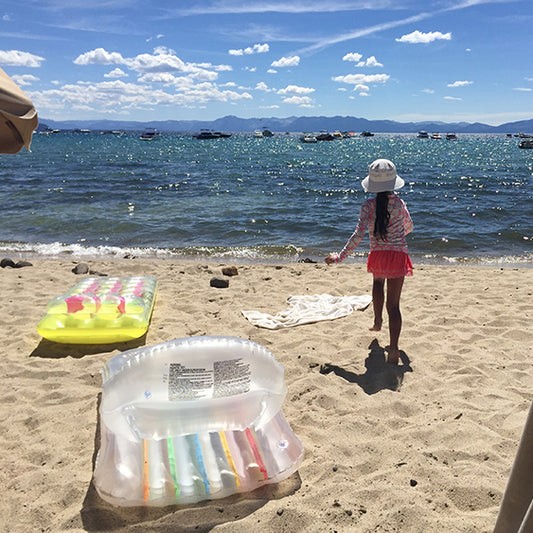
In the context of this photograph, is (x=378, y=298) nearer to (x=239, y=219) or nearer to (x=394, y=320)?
(x=394, y=320)

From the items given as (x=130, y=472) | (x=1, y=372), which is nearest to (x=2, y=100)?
(x=130, y=472)

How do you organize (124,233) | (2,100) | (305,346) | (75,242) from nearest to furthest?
(2,100), (305,346), (75,242), (124,233)

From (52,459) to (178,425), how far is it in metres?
0.81

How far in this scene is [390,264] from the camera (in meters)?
4.11

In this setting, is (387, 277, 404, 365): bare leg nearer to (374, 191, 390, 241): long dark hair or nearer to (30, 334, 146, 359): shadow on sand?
(374, 191, 390, 241): long dark hair

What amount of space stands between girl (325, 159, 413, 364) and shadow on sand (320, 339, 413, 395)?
99 millimetres

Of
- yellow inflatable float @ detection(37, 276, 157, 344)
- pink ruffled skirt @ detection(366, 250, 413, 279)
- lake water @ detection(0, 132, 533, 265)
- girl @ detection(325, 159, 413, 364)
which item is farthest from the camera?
lake water @ detection(0, 132, 533, 265)

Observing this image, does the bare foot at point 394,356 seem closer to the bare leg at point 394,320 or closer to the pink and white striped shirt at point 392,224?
the bare leg at point 394,320

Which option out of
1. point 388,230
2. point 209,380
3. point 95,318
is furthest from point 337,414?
point 95,318

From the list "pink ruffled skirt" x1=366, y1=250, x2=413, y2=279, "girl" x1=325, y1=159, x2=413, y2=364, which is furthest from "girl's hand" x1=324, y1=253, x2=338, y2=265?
"pink ruffled skirt" x1=366, y1=250, x2=413, y2=279

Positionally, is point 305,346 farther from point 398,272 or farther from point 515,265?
point 515,265

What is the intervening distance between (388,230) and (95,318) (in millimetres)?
2912

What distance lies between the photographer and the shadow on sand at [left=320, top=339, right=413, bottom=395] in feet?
12.5

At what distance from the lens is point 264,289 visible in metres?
6.45
